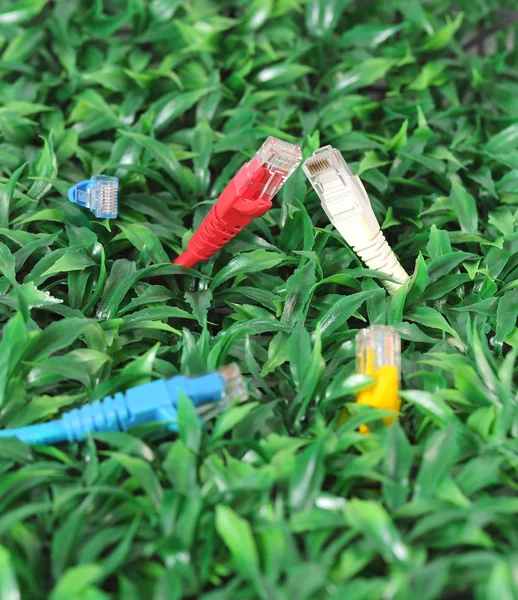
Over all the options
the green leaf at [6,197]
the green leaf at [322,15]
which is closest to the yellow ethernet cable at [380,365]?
the green leaf at [6,197]

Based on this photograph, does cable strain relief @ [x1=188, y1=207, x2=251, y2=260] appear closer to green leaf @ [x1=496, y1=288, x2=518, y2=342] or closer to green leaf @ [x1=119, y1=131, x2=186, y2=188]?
green leaf @ [x1=119, y1=131, x2=186, y2=188]

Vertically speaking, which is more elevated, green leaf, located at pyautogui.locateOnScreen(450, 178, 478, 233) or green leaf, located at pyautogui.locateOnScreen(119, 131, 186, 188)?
green leaf, located at pyautogui.locateOnScreen(119, 131, 186, 188)

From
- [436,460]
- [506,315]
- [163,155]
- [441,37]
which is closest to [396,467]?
[436,460]

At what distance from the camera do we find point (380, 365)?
599 millimetres

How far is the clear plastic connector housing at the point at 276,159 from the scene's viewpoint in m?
0.66

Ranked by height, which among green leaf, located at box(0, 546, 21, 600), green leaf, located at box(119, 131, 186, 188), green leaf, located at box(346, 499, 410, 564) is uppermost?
green leaf, located at box(119, 131, 186, 188)

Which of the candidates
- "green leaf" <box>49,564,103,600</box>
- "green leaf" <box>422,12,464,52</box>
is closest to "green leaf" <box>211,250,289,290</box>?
"green leaf" <box>49,564,103,600</box>

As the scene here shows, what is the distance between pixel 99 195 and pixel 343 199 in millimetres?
279

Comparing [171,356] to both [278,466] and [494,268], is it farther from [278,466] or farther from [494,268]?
[494,268]

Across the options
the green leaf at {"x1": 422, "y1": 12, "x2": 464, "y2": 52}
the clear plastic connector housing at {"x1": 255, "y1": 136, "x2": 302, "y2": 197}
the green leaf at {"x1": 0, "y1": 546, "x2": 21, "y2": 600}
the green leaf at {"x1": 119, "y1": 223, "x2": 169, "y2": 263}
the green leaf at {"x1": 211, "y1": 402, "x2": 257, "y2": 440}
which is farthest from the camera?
the green leaf at {"x1": 422, "y1": 12, "x2": 464, "y2": 52}

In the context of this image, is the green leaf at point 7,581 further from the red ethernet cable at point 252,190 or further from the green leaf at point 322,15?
the green leaf at point 322,15

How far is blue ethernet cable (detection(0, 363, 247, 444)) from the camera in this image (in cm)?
56

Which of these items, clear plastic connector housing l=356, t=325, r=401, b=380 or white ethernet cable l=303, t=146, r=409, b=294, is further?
white ethernet cable l=303, t=146, r=409, b=294

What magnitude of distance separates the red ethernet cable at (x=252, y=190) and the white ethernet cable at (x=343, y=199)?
0.04m
